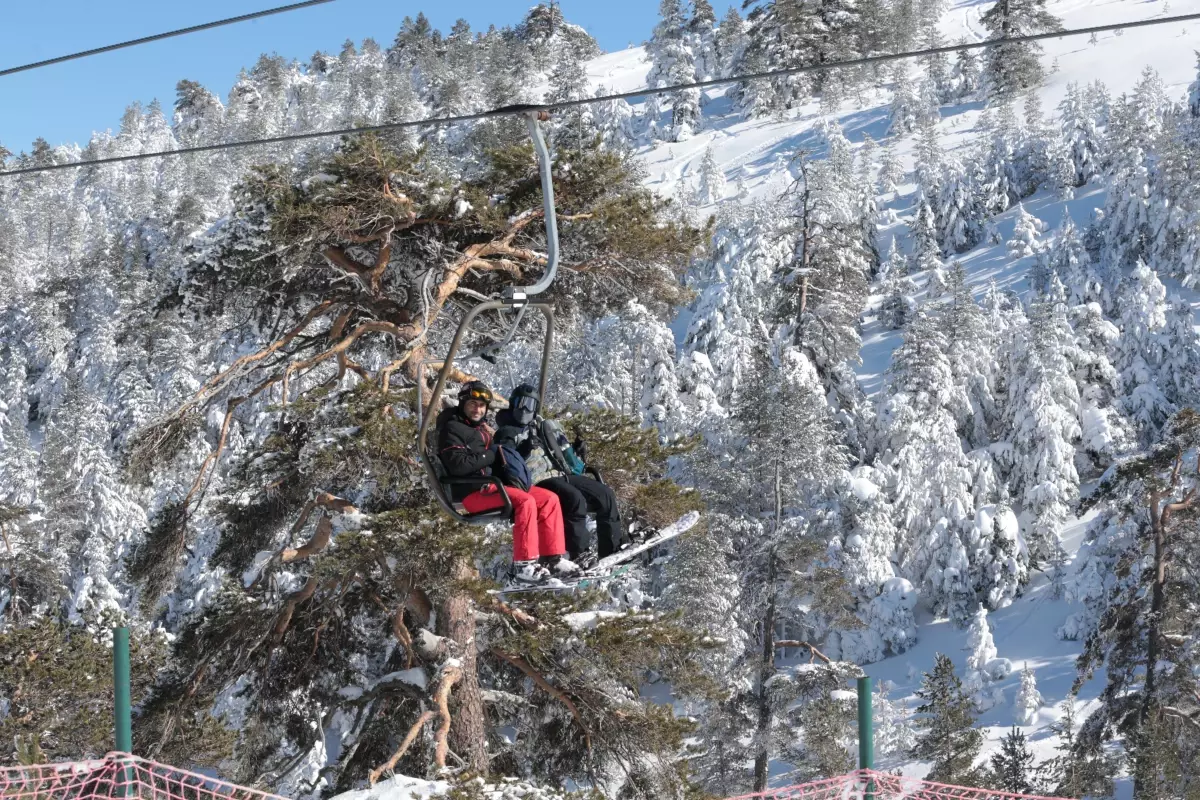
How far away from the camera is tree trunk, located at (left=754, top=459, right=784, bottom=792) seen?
83.4 ft

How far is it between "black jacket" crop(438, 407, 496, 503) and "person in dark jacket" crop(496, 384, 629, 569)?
0.23 metres

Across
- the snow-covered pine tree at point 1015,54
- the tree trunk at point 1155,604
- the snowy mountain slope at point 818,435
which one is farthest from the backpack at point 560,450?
the snow-covered pine tree at point 1015,54

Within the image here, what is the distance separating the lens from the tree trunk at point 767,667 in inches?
1001

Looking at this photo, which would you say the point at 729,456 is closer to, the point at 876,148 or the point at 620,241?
the point at 620,241


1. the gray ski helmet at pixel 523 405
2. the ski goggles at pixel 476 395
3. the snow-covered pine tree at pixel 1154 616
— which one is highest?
the ski goggles at pixel 476 395

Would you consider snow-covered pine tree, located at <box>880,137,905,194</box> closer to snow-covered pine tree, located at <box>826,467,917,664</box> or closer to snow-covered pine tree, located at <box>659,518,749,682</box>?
snow-covered pine tree, located at <box>826,467,917,664</box>

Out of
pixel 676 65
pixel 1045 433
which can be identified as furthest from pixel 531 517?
pixel 676 65

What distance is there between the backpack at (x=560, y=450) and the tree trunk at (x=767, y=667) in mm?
17864

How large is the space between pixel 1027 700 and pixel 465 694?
2131 centimetres

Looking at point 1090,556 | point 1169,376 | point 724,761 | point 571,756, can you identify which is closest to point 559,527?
point 571,756

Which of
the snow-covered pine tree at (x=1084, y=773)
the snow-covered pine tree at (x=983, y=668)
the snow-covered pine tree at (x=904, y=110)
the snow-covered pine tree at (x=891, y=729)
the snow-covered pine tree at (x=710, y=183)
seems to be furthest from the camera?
the snow-covered pine tree at (x=710, y=183)

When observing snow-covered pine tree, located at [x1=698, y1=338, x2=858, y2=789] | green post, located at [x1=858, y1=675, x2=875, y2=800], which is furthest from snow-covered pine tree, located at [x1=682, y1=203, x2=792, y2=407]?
green post, located at [x1=858, y1=675, x2=875, y2=800]

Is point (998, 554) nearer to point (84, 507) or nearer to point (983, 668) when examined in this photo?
point (983, 668)

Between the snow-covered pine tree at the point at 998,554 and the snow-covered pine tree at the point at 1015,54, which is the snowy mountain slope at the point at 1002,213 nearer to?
the snow-covered pine tree at the point at 998,554
